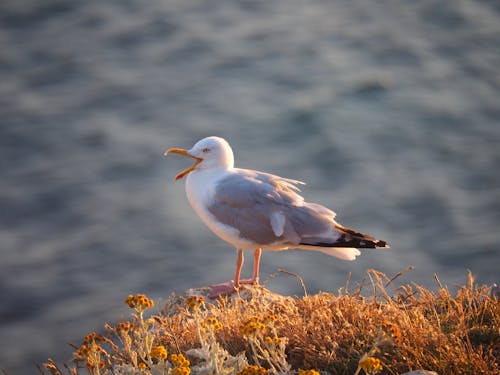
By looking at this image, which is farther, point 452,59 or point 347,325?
point 452,59

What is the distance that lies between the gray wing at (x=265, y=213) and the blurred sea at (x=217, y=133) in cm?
285

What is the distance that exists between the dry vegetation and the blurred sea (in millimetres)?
3525

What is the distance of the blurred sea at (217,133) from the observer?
8578 mm

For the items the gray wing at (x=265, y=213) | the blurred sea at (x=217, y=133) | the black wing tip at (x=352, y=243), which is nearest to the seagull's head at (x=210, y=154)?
the gray wing at (x=265, y=213)

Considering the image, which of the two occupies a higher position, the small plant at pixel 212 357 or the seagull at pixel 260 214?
the seagull at pixel 260 214

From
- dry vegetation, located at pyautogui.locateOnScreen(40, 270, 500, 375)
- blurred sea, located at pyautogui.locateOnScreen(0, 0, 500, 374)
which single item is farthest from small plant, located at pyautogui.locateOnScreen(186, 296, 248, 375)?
blurred sea, located at pyautogui.locateOnScreen(0, 0, 500, 374)

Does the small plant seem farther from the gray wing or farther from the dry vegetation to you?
the gray wing

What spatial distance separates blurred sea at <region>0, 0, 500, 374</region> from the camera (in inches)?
338

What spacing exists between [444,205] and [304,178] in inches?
66.0

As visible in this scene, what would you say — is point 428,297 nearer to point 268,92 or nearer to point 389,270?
point 389,270

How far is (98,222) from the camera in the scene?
9094 mm

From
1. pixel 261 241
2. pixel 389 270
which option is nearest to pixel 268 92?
pixel 389 270

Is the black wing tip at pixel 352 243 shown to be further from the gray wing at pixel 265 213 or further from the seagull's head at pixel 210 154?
the seagull's head at pixel 210 154

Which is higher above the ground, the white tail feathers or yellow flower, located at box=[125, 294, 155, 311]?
yellow flower, located at box=[125, 294, 155, 311]
